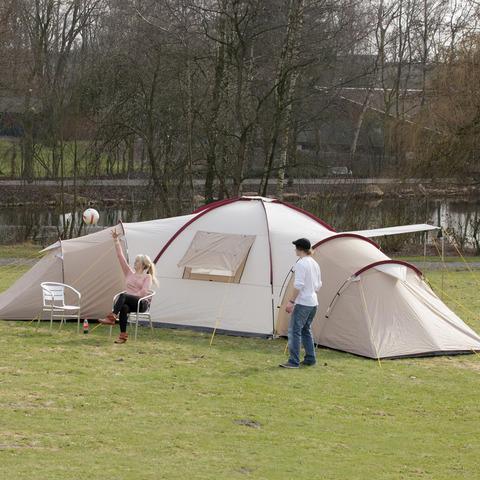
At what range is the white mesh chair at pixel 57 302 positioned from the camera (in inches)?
518

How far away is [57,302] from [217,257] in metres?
2.39

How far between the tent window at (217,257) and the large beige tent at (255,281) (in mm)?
14

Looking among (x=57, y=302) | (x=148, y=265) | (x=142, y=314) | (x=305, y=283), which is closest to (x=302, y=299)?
(x=305, y=283)

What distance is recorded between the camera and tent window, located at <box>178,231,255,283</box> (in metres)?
13.3

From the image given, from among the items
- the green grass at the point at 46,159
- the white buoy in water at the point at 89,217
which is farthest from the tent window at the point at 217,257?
the green grass at the point at 46,159

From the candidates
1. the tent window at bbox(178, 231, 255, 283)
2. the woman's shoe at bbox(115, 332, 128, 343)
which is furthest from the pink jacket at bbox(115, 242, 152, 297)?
the tent window at bbox(178, 231, 255, 283)

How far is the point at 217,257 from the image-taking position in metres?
13.4

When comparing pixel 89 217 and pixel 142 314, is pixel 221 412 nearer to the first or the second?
pixel 142 314

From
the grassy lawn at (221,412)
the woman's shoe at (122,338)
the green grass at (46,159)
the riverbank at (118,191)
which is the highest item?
the green grass at (46,159)

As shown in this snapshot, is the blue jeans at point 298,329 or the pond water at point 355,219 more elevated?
the pond water at point 355,219

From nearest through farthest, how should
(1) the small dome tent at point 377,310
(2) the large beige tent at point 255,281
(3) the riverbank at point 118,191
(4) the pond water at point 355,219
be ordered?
1. (1) the small dome tent at point 377,310
2. (2) the large beige tent at point 255,281
3. (4) the pond water at point 355,219
4. (3) the riverbank at point 118,191

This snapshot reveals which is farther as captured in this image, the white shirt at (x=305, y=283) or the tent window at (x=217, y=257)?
the tent window at (x=217, y=257)

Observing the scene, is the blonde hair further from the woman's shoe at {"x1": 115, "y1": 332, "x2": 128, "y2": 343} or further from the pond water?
the pond water

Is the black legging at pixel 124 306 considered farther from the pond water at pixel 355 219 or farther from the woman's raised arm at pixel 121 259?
the pond water at pixel 355 219
